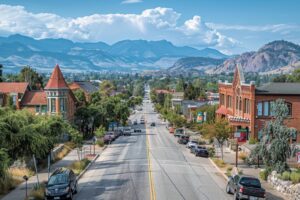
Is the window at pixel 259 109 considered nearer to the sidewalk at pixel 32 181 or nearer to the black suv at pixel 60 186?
the sidewalk at pixel 32 181

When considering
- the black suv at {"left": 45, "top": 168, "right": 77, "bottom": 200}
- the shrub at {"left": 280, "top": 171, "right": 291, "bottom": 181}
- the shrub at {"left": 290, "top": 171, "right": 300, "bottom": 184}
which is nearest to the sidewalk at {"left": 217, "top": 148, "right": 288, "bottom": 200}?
the shrub at {"left": 280, "top": 171, "right": 291, "bottom": 181}

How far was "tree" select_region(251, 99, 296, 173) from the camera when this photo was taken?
37.5 metres

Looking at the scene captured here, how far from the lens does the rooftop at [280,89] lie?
6294 centimetres

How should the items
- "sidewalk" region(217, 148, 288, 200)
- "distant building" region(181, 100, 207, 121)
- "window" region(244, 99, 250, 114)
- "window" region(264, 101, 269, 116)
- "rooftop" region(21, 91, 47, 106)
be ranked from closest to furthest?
1. "sidewalk" region(217, 148, 288, 200)
2. "window" region(264, 101, 269, 116)
3. "window" region(244, 99, 250, 114)
4. "rooftop" region(21, 91, 47, 106)
5. "distant building" region(181, 100, 207, 121)

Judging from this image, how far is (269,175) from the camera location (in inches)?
Result: 1460

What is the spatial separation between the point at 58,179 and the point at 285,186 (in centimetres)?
1465

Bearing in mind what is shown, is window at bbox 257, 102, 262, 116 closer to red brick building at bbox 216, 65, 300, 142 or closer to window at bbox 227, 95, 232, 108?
red brick building at bbox 216, 65, 300, 142

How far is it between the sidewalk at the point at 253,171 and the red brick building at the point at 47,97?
27.9 meters

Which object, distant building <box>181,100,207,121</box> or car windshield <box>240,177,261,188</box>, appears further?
distant building <box>181,100,207,121</box>

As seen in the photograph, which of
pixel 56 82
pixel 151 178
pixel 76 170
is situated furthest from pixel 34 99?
pixel 151 178

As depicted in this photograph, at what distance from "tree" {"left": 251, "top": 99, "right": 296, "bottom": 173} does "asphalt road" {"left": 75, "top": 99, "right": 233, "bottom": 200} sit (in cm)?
392

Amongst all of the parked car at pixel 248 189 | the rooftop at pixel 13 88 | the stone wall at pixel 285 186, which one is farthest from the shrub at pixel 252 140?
the rooftop at pixel 13 88

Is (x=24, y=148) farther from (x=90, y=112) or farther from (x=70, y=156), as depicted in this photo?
(x=90, y=112)

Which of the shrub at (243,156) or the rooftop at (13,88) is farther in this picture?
the rooftop at (13,88)
